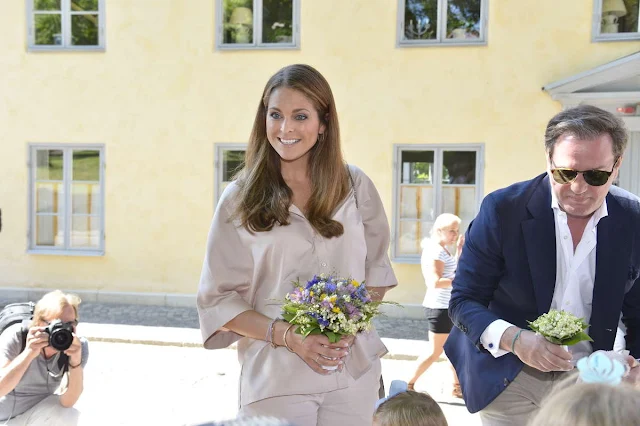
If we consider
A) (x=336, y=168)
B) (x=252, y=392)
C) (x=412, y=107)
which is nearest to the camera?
(x=252, y=392)

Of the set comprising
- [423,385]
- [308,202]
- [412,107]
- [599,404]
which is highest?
[412,107]

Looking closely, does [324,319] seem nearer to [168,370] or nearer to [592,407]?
[592,407]

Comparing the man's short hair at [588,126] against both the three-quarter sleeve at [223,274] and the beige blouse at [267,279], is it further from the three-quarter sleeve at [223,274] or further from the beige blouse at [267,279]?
the three-quarter sleeve at [223,274]

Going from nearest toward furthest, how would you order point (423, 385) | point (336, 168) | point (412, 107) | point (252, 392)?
point (252, 392) < point (336, 168) < point (423, 385) < point (412, 107)

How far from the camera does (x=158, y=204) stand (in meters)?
13.2

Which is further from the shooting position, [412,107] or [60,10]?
[60,10]

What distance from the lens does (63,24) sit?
1340cm

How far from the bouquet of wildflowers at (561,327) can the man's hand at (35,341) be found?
332 cm

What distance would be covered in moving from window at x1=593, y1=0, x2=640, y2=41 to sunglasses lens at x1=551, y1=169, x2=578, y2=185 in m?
10.1

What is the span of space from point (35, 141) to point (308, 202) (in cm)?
1183

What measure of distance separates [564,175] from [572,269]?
0.38 metres

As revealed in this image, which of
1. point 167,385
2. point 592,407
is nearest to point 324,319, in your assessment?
point 592,407

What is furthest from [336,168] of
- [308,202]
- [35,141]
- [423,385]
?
[35,141]

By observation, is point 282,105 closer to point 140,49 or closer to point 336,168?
point 336,168
